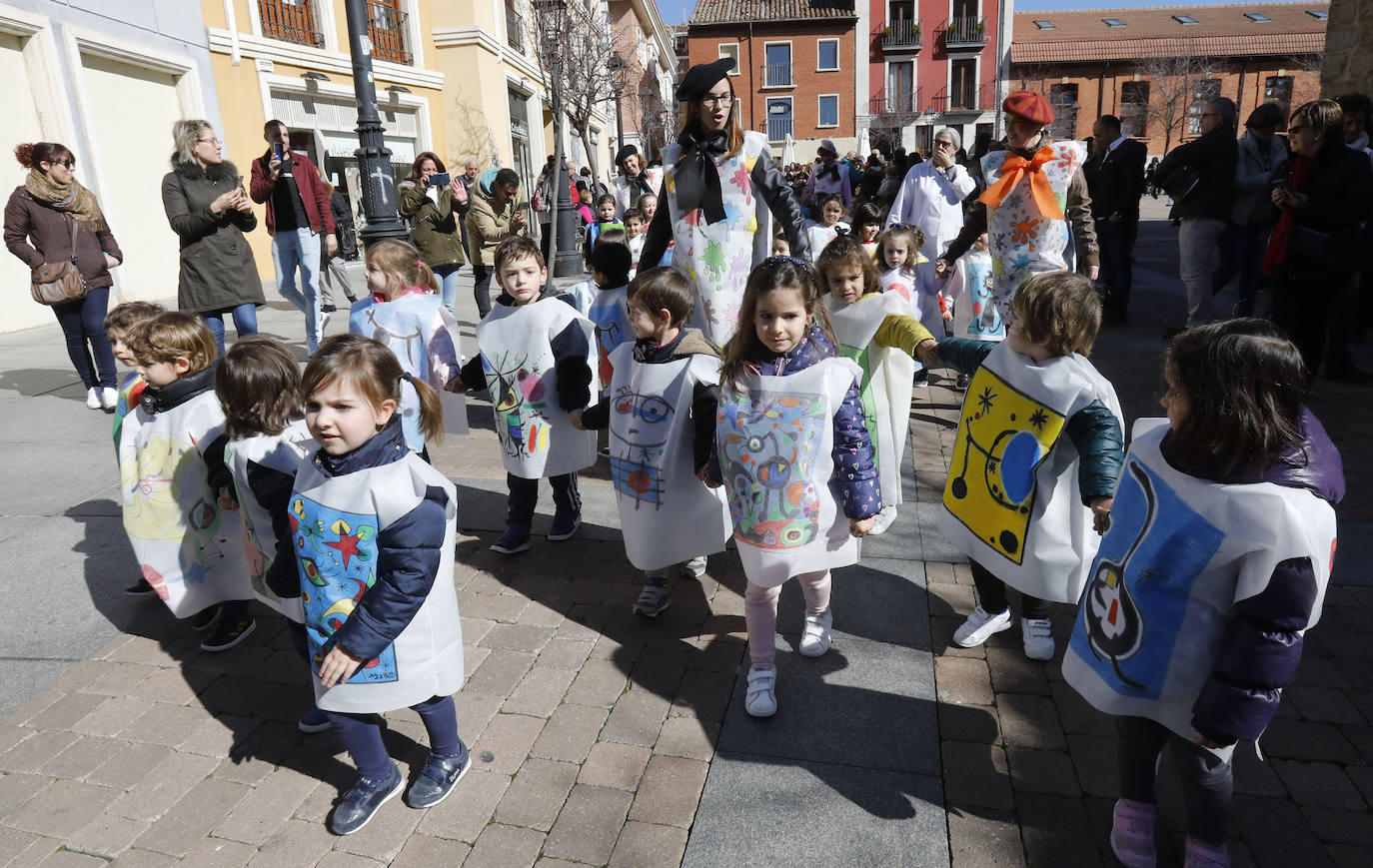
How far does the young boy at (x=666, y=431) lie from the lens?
304 centimetres

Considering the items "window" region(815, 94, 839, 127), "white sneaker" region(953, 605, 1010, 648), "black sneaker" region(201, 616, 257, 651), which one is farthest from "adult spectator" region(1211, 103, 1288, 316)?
"window" region(815, 94, 839, 127)

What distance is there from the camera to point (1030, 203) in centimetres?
444

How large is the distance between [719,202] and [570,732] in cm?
260

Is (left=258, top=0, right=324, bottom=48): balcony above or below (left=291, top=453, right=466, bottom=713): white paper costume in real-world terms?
above

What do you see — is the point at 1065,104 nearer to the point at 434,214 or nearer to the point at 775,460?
the point at 434,214

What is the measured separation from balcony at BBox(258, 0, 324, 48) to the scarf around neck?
10141mm

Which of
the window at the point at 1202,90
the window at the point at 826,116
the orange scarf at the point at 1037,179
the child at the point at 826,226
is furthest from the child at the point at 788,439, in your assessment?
the window at the point at 1202,90

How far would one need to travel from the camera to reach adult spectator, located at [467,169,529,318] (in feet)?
26.5

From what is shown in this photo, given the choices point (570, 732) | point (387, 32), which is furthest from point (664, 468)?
point (387, 32)

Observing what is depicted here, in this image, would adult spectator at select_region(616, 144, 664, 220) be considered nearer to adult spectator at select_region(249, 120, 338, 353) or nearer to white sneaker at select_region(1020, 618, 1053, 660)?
adult spectator at select_region(249, 120, 338, 353)

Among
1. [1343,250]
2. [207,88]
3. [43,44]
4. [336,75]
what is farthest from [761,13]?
[1343,250]

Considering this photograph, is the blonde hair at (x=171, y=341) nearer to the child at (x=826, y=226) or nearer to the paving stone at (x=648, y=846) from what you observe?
the paving stone at (x=648, y=846)

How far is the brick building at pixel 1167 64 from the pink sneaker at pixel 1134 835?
156ft

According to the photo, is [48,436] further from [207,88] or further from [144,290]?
[207,88]
